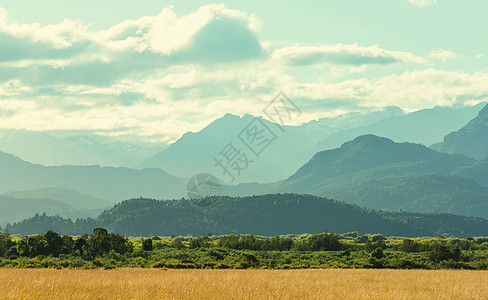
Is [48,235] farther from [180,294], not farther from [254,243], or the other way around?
[180,294]

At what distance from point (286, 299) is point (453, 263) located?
55901mm

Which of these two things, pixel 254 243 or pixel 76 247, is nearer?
pixel 76 247

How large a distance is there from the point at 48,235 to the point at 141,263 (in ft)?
78.7

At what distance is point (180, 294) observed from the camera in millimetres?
20109

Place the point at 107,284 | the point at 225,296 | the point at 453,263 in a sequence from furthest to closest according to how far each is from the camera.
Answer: the point at 453,263 < the point at 107,284 < the point at 225,296

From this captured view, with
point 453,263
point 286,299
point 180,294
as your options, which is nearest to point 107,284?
point 180,294

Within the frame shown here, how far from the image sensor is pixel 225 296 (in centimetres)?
1955

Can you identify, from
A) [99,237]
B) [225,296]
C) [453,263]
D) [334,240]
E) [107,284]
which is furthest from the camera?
[334,240]

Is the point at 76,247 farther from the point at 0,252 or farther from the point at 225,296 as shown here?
the point at 225,296

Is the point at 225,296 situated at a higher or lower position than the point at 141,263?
higher

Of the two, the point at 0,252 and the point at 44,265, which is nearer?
the point at 44,265

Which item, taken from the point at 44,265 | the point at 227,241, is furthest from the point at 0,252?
the point at 227,241

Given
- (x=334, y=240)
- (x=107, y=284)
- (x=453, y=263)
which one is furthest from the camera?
(x=334, y=240)

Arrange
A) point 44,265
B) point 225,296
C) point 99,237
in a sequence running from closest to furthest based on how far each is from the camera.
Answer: point 225,296, point 44,265, point 99,237
